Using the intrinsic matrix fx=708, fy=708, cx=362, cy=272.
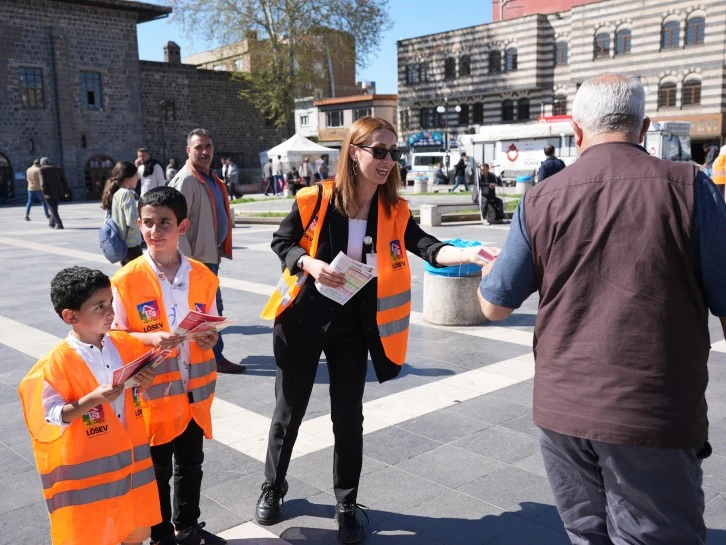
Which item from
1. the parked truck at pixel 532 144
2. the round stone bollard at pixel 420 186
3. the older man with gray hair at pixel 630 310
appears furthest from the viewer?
the round stone bollard at pixel 420 186

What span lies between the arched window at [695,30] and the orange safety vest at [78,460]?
1560 inches

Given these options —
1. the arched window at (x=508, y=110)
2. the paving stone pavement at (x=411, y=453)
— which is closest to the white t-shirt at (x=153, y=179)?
the paving stone pavement at (x=411, y=453)

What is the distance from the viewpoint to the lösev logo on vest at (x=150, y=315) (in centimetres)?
304

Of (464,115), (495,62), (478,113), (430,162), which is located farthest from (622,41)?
(430,162)

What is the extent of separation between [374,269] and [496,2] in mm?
53828

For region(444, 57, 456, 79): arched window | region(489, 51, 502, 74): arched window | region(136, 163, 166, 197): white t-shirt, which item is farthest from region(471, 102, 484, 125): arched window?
region(136, 163, 166, 197): white t-shirt

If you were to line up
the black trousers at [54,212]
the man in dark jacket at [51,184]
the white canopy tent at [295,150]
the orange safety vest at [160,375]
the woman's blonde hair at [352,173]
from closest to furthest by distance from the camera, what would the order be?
the orange safety vest at [160,375] < the woman's blonde hair at [352,173] < the man in dark jacket at [51,184] < the black trousers at [54,212] < the white canopy tent at [295,150]

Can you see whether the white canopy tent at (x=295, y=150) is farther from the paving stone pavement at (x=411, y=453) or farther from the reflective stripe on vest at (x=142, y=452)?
the reflective stripe on vest at (x=142, y=452)

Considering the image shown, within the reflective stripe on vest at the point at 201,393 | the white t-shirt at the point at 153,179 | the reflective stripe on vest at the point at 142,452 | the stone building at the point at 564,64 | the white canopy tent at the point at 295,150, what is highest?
the stone building at the point at 564,64

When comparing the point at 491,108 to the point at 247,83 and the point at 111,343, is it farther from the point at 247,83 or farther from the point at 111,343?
the point at 111,343

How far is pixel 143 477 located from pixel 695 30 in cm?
4002

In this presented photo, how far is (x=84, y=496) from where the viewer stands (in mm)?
2602

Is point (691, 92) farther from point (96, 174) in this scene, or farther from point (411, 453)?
point (411, 453)

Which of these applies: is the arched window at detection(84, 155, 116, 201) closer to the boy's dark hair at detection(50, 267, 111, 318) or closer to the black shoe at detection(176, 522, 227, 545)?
the black shoe at detection(176, 522, 227, 545)
